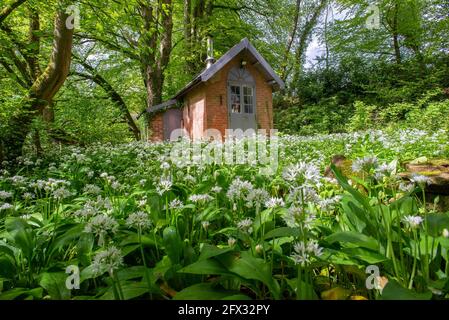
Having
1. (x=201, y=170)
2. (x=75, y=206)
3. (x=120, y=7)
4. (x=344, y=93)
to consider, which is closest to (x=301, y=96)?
(x=344, y=93)

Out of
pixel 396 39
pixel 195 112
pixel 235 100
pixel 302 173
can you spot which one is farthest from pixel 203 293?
pixel 396 39

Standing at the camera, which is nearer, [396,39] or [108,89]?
[108,89]

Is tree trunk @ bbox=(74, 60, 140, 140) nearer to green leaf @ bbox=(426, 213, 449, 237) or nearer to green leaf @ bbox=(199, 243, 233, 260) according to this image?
green leaf @ bbox=(199, 243, 233, 260)

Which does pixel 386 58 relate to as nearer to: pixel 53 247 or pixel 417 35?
pixel 417 35

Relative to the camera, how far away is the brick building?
1413 centimetres

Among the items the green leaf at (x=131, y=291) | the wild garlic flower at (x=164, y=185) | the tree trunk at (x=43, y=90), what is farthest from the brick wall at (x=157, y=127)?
the green leaf at (x=131, y=291)

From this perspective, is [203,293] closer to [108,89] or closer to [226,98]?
[226,98]

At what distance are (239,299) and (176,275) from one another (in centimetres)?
49

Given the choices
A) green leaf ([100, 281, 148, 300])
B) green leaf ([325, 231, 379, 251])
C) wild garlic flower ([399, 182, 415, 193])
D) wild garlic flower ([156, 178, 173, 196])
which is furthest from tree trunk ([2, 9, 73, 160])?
wild garlic flower ([399, 182, 415, 193])

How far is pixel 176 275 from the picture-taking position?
5.38 ft

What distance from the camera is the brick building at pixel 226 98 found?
556 inches

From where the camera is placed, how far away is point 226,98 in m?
14.6

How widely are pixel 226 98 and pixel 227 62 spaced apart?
175cm

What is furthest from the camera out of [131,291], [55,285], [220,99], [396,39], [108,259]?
[396,39]
